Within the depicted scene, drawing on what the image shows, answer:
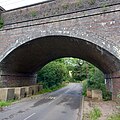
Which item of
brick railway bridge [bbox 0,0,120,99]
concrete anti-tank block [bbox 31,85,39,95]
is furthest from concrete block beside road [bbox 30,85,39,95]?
brick railway bridge [bbox 0,0,120,99]

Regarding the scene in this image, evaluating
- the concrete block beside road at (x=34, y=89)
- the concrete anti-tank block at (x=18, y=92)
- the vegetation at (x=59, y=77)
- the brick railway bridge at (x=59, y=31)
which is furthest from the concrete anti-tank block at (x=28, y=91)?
the vegetation at (x=59, y=77)

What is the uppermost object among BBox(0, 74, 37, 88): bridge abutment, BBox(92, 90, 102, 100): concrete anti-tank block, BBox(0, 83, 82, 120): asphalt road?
BBox(0, 74, 37, 88): bridge abutment

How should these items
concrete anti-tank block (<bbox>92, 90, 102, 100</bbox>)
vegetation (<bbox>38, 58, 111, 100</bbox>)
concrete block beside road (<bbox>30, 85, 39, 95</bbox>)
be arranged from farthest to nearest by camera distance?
concrete block beside road (<bbox>30, 85, 39, 95</bbox>) → vegetation (<bbox>38, 58, 111, 100</bbox>) → concrete anti-tank block (<bbox>92, 90, 102, 100</bbox>)

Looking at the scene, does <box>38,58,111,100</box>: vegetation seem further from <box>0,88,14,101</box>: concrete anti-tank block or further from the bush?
<box>0,88,14,101</box>: concrete anti-tank block

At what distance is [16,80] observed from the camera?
2133 cm

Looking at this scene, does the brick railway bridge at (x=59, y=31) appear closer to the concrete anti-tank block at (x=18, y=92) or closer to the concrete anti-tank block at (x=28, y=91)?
the concrete anti-tank block at (x=18, y=92)

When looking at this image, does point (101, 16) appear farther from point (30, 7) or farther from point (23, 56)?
point (23, 56)

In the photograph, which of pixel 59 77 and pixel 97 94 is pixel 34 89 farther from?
pixel 59 77

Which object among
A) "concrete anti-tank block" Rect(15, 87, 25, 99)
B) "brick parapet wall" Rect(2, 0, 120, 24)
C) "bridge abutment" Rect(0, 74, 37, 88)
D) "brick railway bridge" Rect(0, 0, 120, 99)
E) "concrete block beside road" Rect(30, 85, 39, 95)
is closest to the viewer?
"brick railway bridge" Rect(0, 0, 120, 99)

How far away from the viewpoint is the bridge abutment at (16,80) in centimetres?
1871

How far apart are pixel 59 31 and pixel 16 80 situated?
964 centimetres

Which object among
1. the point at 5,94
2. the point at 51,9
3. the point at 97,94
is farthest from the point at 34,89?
the point at 51,9

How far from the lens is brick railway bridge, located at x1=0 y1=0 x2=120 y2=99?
13.0 meters

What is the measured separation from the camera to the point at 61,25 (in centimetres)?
1460
